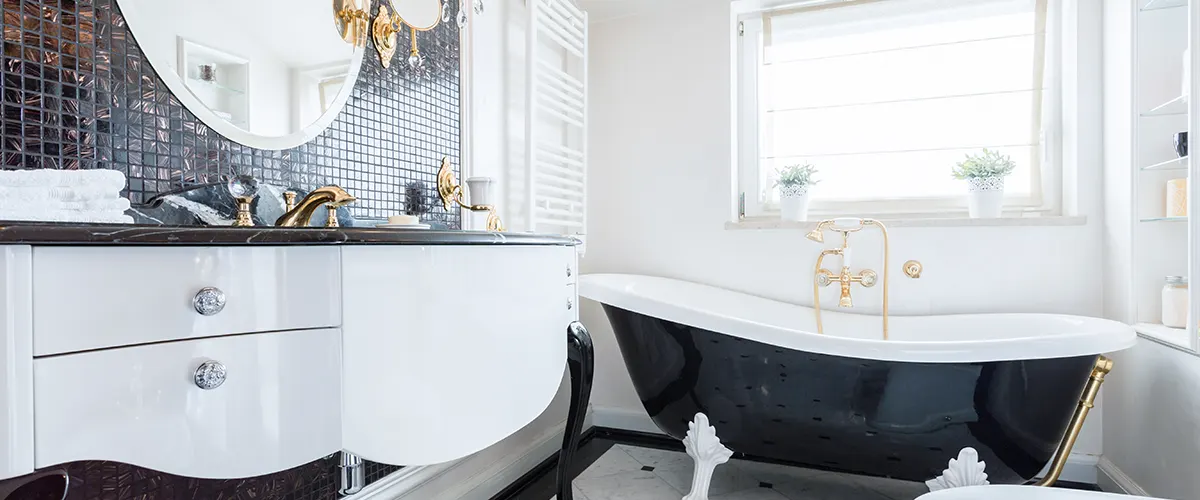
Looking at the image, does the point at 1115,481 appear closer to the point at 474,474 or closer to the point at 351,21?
the point at 474,474

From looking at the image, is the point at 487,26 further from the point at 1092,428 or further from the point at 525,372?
the point at 1092,428

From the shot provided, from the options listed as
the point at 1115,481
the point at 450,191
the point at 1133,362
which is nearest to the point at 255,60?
the point at 450,191

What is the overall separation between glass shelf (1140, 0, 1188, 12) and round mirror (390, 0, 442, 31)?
2.16m

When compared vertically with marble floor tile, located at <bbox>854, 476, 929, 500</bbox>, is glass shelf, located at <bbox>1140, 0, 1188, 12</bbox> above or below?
above

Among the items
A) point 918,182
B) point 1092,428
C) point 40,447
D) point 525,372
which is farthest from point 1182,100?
point 40,447

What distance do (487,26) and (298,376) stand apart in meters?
1.63

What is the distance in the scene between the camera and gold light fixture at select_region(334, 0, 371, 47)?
4.97ft

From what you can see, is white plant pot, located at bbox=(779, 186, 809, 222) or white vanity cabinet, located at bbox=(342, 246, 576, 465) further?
white plant pot, located at bbox=(779, 186, 809, 222)

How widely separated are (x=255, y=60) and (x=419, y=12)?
577 mm

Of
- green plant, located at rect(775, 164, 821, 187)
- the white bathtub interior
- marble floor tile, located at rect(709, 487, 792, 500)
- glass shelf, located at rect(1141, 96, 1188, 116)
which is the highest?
glass shelf, located at rect(1141, 96, 1188, 116)

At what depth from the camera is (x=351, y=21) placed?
155 centimetres

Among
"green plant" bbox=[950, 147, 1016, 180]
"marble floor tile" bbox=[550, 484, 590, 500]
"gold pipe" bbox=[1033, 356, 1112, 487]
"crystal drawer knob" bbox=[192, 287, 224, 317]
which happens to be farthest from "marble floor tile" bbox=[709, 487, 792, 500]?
"crystal drawer knob" bbox=[192, 287, 224, 317]

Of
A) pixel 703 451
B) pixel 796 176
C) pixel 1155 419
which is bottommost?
pixel 703 451

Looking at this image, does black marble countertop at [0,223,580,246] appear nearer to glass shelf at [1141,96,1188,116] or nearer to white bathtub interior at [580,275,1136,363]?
white bathtub interior at [580,275,1136,363]
